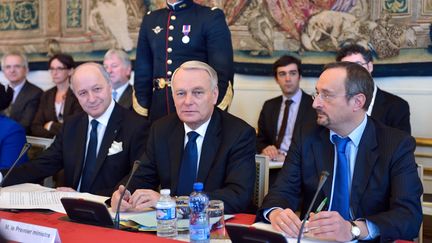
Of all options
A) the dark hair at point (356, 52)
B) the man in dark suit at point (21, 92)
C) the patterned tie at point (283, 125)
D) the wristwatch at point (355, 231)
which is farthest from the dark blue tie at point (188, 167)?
the man in dark suit at point (21, 92)

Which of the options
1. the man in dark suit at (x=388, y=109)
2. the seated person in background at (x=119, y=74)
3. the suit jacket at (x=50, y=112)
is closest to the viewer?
the man in dark suit at (x=388, y=109)

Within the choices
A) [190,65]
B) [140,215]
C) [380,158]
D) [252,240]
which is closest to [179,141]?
[190,65]

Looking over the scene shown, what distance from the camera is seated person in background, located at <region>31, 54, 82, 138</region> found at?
18.8 ft

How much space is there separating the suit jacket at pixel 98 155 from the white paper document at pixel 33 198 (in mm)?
208

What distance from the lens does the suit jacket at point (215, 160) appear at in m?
2.84

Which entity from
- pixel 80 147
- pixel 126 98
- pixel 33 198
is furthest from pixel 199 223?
pixel 126 98

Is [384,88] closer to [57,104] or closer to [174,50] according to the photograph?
[174,50]

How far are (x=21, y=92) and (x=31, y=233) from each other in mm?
4632

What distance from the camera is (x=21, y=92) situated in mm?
6469

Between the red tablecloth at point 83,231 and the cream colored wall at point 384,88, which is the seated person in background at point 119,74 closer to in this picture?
the cream colored wall at point 384,88

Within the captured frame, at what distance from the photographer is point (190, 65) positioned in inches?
119

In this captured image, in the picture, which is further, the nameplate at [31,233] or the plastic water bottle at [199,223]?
the plastic water bottle at [199,223]

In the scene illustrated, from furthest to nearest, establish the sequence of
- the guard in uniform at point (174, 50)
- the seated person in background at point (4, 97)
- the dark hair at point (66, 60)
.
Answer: the dark hair at point (66, 60)
the seated person in background at point (4, 97)
the guard in uniform at point (174, 50)

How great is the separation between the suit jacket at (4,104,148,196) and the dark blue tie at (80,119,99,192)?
0.08ft
